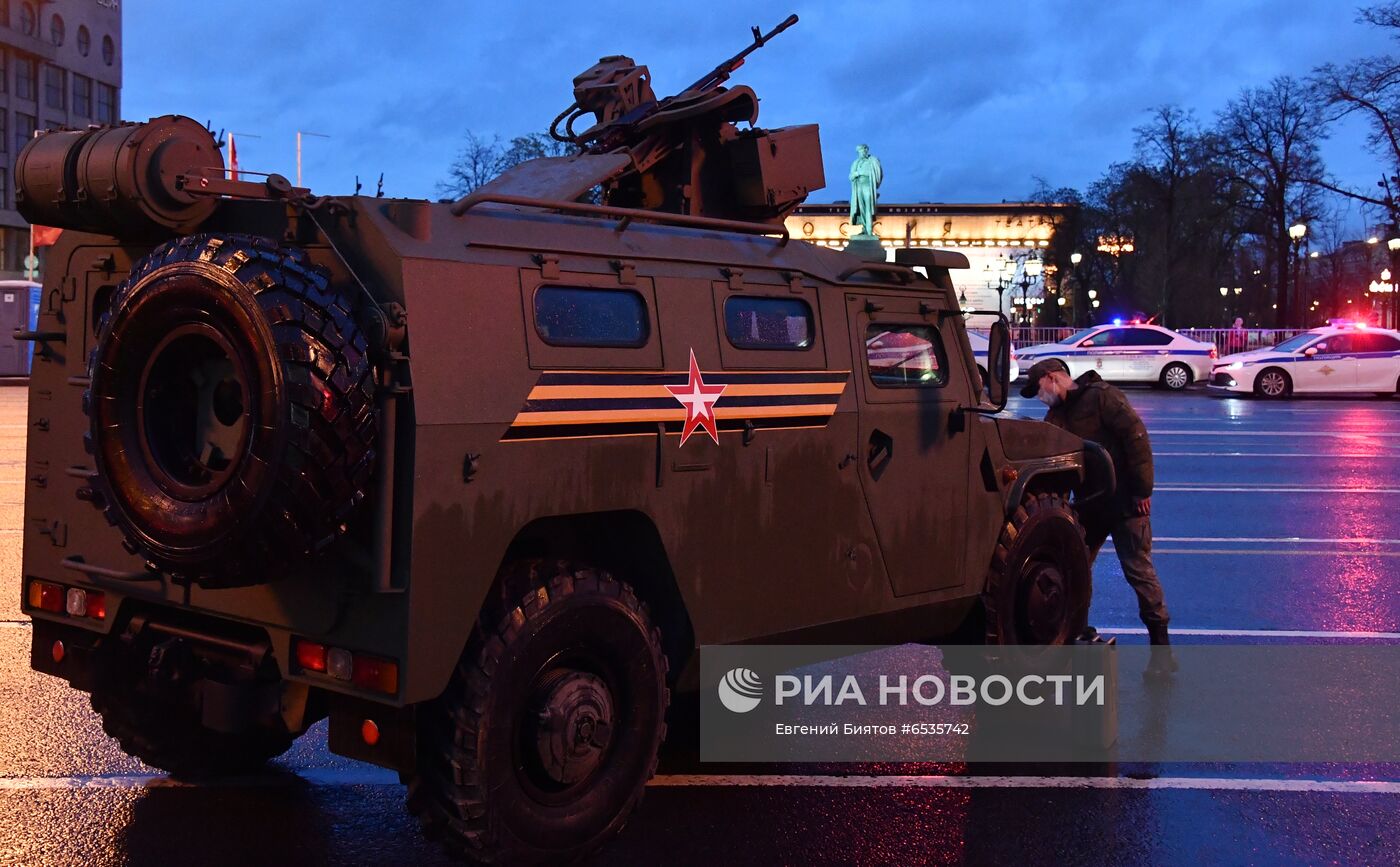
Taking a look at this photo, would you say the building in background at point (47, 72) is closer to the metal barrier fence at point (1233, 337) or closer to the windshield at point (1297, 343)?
the metal barrier fence at point (1233, 337)

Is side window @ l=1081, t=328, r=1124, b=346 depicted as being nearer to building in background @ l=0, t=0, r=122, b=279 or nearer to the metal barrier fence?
the metal barrier fence

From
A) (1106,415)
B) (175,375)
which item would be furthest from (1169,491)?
(175,375)

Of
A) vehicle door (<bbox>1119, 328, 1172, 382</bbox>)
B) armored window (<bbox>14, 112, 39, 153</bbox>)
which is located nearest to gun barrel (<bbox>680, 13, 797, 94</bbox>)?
vehicle door (<bbox>1119, 328, 1172, 382</bbox>)

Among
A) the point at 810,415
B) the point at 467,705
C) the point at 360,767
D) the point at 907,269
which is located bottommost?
the point at 360,767

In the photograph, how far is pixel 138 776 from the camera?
5656 millimetres

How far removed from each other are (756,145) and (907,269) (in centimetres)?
111

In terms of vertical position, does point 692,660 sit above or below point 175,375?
below

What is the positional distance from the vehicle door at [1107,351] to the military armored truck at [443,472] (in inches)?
1197

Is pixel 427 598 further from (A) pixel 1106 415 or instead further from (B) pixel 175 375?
(A) pixel 1106 415

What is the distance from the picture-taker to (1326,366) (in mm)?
31094

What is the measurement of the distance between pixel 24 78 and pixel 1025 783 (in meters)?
73.8

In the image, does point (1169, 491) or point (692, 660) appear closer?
point (692, 660)

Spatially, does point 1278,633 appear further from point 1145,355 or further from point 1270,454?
point 1145,355

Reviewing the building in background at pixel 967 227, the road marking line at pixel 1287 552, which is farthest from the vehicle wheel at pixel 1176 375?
the building in background at pixel 967 227
